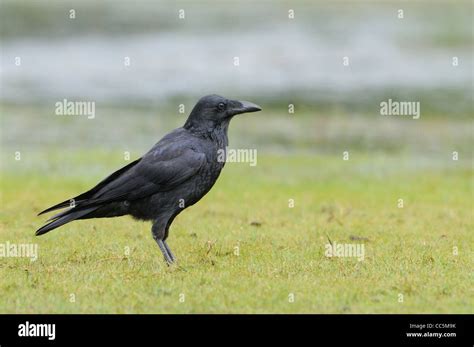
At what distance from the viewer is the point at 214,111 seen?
11.0 meters

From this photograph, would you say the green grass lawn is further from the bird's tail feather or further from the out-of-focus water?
the out-of-focus water

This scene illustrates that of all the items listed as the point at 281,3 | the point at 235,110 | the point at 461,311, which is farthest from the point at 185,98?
the point at 281,3

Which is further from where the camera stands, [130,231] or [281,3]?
[281,3]

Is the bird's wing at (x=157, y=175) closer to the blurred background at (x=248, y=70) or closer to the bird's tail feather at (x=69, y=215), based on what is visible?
the bird's tail feather at (x=69, y=215)

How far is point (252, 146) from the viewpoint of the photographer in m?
25.8

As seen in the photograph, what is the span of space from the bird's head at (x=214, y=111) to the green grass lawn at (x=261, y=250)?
1.79 m

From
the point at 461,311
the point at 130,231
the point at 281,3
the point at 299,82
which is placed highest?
the point at 281,3

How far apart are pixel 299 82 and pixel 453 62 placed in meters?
8.97

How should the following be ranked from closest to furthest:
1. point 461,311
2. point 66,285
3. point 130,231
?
1. point 461,311
2. point 66,285
3. point 130,231

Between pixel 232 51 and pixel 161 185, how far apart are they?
32590mm

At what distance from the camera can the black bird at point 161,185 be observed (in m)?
10.6

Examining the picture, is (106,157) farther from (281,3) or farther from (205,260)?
(281,3)

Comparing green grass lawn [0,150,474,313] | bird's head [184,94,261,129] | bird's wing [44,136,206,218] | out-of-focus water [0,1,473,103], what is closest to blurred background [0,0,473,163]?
out-of-focus water [0,1,473,103]

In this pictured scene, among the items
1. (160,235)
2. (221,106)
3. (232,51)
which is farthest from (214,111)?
(232,51)
